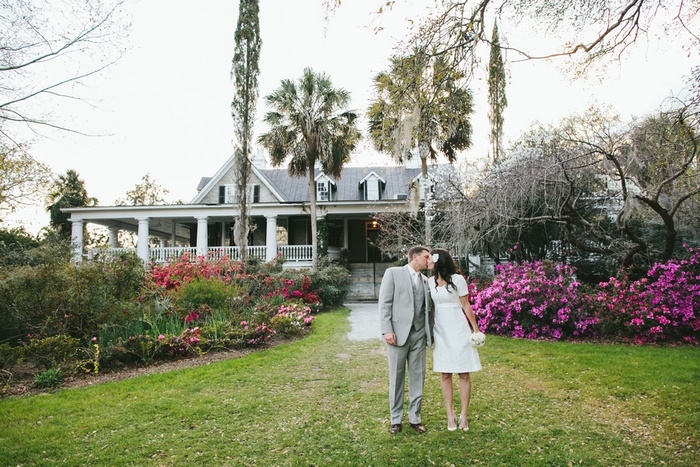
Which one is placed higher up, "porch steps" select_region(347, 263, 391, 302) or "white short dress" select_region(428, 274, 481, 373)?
"white short dress" select_region(428, 274, 481, 373)

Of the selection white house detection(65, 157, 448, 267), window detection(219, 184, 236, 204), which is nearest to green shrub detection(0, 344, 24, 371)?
white house detection(65, 157, 448, 267)

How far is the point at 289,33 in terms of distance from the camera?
14.8 feet

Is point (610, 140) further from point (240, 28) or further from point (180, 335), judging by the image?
point (240, 28)

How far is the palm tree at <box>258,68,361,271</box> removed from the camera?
658 inches

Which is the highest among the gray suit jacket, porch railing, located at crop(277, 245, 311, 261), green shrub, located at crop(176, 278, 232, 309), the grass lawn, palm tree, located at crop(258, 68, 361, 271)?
palm tree, located at crop(258, 68, 361, 271)

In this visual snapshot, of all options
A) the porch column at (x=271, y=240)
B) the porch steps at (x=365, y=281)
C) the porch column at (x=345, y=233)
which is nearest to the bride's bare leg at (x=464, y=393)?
the porch steps at (x=365, y=281)

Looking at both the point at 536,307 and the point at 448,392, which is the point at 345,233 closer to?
the point at 536,307

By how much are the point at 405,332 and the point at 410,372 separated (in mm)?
425

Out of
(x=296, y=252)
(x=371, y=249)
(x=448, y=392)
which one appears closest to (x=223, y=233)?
(x=296, y=252)

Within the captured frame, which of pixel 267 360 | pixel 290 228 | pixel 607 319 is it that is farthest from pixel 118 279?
pixel 290 228

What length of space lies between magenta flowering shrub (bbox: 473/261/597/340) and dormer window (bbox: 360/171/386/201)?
45.4ft

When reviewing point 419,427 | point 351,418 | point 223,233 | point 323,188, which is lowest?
point 351,418

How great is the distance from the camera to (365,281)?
1869cm

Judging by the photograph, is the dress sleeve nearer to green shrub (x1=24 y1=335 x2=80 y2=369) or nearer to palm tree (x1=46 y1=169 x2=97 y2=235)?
green shrub (x1=24 y1=335 x2=80 y2=369)
